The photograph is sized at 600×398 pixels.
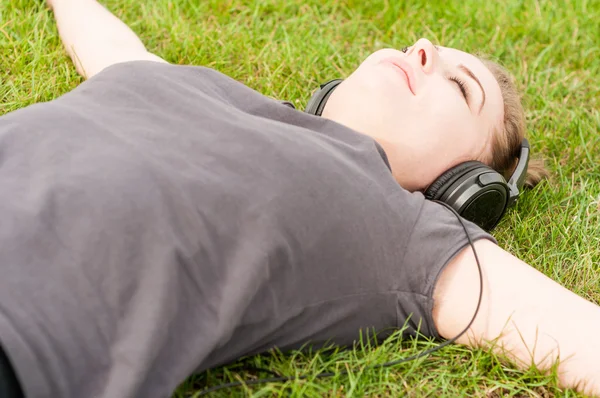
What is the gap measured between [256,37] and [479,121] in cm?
158

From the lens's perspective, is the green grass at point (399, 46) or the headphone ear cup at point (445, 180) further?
the headphone ear cup at point (445, 180)

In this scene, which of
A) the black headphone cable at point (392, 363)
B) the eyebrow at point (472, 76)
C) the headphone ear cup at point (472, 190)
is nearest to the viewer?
the black headphone cable at point (392, 363)

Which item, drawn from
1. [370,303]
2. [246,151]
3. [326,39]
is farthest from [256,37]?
[370,303]

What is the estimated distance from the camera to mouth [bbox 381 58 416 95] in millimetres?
2447

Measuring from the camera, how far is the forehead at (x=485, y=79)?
8.48 ft

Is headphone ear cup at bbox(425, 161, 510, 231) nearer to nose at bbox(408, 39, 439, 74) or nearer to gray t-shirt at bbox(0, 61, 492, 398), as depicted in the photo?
gray t-shirt at bbox(0, 61, 492, 398)

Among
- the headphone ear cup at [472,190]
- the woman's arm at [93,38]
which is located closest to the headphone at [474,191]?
the headphone ear cup at [472,190]

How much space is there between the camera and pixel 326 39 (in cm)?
379

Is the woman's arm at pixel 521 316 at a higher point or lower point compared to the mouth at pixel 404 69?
lower

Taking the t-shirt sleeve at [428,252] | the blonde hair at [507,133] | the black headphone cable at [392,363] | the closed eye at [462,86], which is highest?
the closed eye at [462,86]

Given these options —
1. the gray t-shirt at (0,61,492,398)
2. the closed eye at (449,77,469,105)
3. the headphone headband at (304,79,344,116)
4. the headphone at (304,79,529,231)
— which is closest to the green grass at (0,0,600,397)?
the gray t-shirt at (0,61,492,398)

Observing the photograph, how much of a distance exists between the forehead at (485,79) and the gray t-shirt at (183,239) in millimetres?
615

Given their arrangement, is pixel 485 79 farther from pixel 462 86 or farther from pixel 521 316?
pixel 521 316

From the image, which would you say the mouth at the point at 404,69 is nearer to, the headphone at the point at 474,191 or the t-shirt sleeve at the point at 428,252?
the headphone at the point at 474,191
